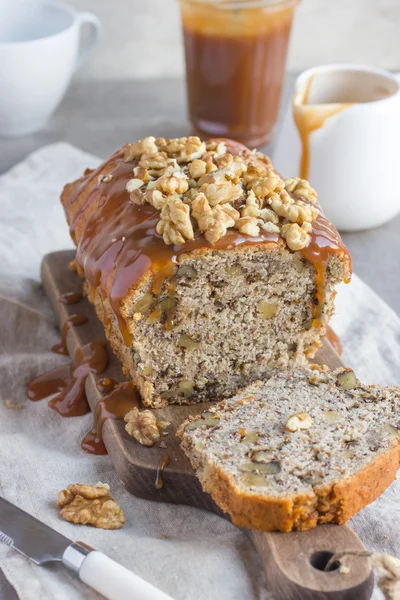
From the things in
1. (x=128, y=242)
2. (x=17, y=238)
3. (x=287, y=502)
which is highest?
(x=128, y=242)

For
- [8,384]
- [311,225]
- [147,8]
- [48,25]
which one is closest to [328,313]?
[311,225]

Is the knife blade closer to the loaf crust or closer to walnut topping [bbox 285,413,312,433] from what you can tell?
the loaf crust

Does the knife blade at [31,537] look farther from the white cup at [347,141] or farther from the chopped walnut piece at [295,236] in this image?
the white cup at [347,141]

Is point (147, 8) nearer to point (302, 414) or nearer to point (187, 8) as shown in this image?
point (187, 8)

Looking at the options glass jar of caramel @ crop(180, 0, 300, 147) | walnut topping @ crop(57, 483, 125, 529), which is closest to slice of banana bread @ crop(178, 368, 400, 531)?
walnut topping @ crop(57, 483, 125, 529)

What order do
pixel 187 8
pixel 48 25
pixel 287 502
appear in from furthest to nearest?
pixel 48 25, pixel 187 8, pixel 287 502

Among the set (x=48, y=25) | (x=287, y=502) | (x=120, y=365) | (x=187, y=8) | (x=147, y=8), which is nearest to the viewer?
(x=287, y=502)
